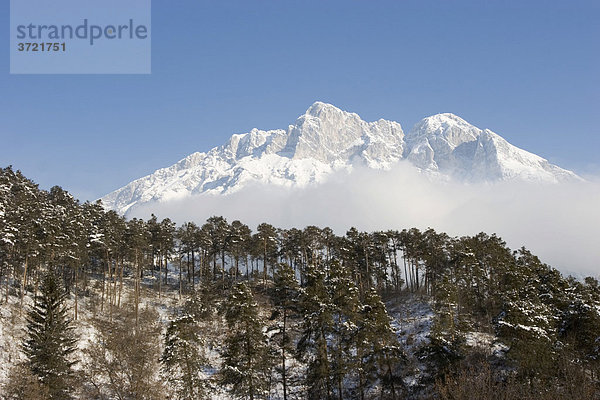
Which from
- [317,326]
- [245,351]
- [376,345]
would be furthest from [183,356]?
[376,345]

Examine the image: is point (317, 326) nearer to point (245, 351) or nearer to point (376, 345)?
point (245, 351)

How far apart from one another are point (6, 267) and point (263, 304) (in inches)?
1465

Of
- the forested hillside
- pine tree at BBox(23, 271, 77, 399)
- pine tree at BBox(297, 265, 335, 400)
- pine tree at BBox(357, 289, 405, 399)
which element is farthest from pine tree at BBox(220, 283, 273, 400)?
pine tree at BBox(23, 271, 77, 399)

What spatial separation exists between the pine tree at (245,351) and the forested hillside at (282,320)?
0.11 m

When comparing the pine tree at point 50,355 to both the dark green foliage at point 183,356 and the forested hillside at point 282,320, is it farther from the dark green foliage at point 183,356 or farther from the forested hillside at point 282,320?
the dark green foliage at point 183,356

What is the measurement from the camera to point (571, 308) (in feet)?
123

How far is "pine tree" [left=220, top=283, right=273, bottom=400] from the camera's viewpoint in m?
33.8

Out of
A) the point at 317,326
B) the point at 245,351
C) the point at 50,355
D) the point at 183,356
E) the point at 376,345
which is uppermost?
the point at 317,326

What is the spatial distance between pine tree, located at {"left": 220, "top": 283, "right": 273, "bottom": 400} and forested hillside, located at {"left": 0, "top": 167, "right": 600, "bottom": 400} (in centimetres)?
11

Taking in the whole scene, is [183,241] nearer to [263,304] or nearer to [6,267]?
[263,304]

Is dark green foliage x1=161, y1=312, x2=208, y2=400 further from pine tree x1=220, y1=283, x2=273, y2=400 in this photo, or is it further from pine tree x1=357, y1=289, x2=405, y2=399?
pine tree x1=357, y1=289, x2=405, y2=399

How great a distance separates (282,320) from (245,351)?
51.1ft

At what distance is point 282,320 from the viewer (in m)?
50.0

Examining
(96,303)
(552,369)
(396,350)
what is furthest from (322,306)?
(96,303)
